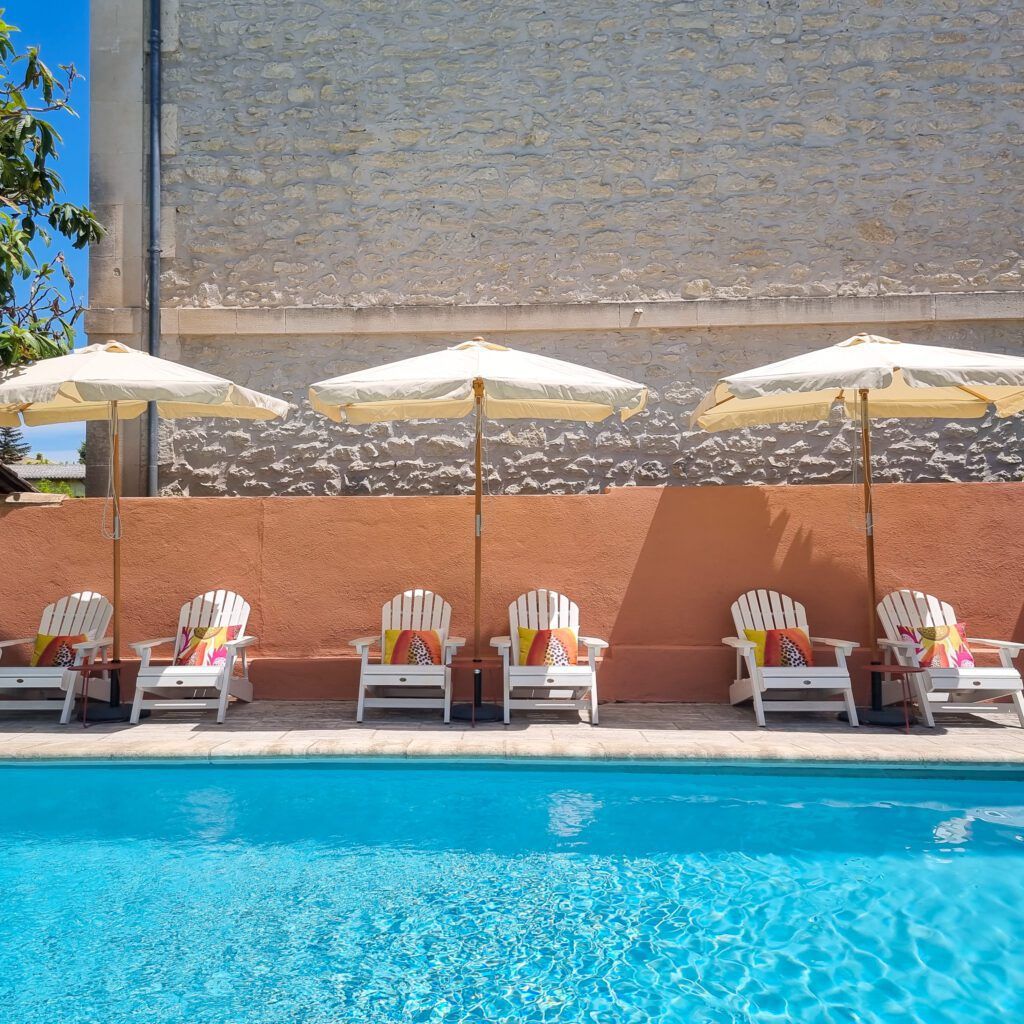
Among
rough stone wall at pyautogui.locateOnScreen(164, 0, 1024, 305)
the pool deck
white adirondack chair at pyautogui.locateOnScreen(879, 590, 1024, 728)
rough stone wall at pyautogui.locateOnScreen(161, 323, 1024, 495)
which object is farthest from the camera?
rough stone wall at pyautogui.locateOnScreen(164, 0, 1024, 305)

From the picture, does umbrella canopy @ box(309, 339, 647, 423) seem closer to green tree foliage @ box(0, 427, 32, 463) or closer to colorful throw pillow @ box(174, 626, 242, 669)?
colorful throw pillow @ box(174, 626, 242, 669)

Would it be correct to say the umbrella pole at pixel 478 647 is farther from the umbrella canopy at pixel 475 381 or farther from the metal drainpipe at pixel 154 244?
the metal drainpipe at pixel 154 244

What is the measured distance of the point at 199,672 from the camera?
566 centimetres

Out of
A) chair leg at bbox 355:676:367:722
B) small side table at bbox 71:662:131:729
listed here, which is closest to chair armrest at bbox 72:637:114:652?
small side table at bbox 71:662:131:729

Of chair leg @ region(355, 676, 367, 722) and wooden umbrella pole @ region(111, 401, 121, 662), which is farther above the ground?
wooden umbrella pole @ region(111, 401, 121, 662)

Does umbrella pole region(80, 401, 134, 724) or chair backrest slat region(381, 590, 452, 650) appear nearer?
umbrella pole region(80, 401, 134, 724)

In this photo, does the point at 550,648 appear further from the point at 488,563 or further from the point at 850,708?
the point at 850,708

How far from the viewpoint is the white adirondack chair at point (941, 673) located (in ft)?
17.9

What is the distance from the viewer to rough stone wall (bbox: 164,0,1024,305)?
8398 millimetres

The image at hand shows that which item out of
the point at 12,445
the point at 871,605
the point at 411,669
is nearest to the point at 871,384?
the point at 871,605

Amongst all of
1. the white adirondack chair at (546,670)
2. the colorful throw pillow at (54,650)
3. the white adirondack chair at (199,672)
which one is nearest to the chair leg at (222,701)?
the white adirondack chair at (199,672)

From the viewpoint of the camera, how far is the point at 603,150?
847 cm

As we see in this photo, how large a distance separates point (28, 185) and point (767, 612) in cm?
667

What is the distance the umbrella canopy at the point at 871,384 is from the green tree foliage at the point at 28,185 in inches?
207
